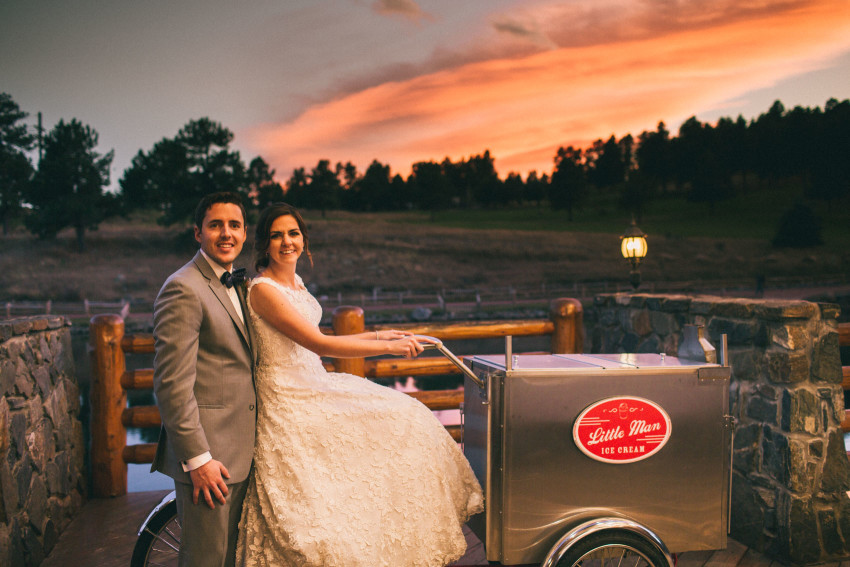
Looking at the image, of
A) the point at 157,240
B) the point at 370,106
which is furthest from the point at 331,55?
the point at 157,240

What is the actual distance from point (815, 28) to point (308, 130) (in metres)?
45.4

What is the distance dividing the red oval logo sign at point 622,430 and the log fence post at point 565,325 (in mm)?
2310

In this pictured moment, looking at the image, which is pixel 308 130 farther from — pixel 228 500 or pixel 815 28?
pixel 228 500

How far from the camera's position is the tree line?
35625 millimetres

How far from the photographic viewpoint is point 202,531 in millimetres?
1820

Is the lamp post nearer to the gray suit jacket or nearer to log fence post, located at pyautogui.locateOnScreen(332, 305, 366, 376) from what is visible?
log fence post, located at pyautogui.locateOnScreen(332, 305, 366, 376)

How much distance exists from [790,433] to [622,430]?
Result: 1.54 metres

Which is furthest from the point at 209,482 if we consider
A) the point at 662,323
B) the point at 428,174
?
the point at 428,174

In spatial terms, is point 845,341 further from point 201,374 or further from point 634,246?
point 201,374

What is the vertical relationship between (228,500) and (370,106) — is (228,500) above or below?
below

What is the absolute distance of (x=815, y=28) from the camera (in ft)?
57.3

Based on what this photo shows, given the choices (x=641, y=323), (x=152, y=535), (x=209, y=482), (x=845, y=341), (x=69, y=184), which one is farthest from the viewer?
(x=69, y=184)

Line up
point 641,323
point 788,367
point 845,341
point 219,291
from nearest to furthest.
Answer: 1. point 219,291
2. point 788,367
3. point 845,341
4. point 641,323

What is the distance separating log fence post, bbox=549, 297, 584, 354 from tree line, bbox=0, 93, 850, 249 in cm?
3285
